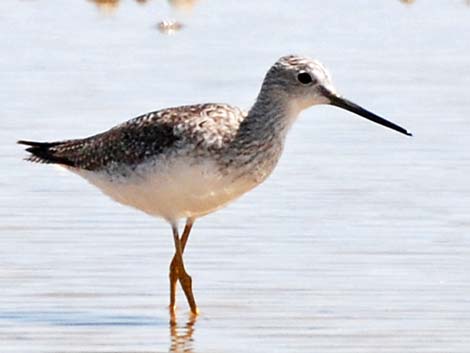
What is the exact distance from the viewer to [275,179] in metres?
15.6

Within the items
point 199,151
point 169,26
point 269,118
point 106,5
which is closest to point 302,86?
point 269,118

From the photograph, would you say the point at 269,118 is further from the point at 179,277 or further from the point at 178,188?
the point at 179,277

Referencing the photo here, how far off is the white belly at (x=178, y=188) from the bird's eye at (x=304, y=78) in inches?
29.9

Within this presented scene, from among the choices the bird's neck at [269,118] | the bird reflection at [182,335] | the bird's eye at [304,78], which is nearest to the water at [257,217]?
the bird reflection at [182,335]

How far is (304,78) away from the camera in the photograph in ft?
41.8

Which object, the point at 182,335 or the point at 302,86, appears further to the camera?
the point at 302,86

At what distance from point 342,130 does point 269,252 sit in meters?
3.75

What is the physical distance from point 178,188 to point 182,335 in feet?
3.19

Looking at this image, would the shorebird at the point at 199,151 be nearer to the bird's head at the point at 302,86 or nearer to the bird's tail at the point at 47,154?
the bird's head at the point at 302,86

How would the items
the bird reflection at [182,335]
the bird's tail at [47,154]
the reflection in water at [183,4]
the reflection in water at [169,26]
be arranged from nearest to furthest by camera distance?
1. the bird reflection at [182,335]
2. the bird's tail at [47,154]
3. the reflection in water at [169,26]
4. the reflection in water at [183,4]

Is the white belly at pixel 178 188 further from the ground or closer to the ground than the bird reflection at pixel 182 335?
further from the ground

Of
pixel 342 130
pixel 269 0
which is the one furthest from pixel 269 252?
pixel 269 0

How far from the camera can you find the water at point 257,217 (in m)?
12.2

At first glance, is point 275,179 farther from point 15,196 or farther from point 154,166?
point 154,166
